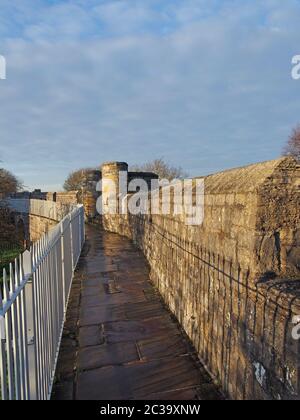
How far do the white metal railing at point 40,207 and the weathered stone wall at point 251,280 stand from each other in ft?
28.8

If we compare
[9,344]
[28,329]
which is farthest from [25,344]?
[9,344]

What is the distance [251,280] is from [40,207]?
19.3 meters

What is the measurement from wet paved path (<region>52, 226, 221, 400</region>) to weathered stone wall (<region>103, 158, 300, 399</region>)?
0.32 m

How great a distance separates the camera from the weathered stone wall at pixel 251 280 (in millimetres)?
1837

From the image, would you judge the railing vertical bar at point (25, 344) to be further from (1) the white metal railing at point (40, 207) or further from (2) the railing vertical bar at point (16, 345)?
(1) the white metal railing at point (40, 207)

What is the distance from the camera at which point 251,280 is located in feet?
7.08

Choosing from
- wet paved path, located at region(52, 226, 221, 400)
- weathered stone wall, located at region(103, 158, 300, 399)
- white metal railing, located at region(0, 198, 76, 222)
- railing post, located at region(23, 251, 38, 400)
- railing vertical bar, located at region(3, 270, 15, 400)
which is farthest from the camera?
white metal railing, located at region(0, 198, 76, 222)

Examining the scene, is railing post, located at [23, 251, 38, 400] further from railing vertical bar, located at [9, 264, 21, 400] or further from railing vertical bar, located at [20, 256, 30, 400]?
railing vertical bar, located at [9, 264, 21, 400]

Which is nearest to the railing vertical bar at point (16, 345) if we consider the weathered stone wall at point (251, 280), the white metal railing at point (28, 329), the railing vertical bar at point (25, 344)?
the white metal railing at point (28, 329)

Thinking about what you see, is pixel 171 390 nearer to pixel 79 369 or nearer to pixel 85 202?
pixel 79 369

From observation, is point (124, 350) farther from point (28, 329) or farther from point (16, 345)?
point (16, 345)

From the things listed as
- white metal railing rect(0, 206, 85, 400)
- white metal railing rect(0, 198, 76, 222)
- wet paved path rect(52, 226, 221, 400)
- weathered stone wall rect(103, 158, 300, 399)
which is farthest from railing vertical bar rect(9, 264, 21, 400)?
white metal railing rect(0, 198, 76, 222)

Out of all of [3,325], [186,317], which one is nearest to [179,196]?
[186,317]

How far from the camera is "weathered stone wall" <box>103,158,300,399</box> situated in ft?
6.03
